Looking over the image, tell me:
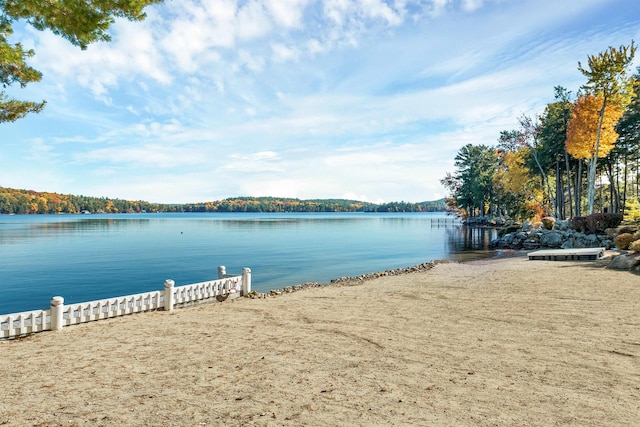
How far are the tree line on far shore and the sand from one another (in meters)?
27.3

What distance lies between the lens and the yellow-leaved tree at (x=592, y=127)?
37.1m

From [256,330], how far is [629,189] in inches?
3248

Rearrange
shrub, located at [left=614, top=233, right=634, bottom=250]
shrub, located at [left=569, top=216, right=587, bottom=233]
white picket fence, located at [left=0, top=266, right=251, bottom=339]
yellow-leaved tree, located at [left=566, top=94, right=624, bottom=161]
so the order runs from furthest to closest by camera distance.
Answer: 1. yellow-leaved tree, located at [left=566, top=94, right=624, bottom=161]
2. shrub, located at [left=569, top=216, right=587, bottom=233]
3. shrub, located at [left=614, top=233, right=634, bottom=250]
4. white picket fence, located at [left=0, top=266, right=251, bottom=339]

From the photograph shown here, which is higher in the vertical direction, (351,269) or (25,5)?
(25,5)

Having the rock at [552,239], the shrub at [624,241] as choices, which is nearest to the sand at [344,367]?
the shrub at [624,241]

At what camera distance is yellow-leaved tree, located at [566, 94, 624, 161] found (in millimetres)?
37094

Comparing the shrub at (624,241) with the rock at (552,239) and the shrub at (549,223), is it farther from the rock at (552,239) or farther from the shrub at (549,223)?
the shrub at (549,223)

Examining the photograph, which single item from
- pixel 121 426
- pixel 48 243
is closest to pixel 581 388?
pixel 121 426

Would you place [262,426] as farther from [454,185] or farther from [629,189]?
[454,185]

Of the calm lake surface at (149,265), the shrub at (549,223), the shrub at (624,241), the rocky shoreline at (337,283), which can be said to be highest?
the shrub at (549,223)

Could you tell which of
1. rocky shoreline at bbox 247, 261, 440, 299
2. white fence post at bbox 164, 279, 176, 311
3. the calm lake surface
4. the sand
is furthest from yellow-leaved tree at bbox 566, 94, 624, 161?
white fence post at bbox 164, 279, 176, 311

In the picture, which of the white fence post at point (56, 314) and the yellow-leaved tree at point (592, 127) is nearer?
the white fence post at point (56, 314)

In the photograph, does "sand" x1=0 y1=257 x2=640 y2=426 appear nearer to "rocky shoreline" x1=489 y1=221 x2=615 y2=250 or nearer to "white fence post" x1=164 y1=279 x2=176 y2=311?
"white fence post" x1=164 y1=279 x2=176 y2=311

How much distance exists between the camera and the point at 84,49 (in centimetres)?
961
